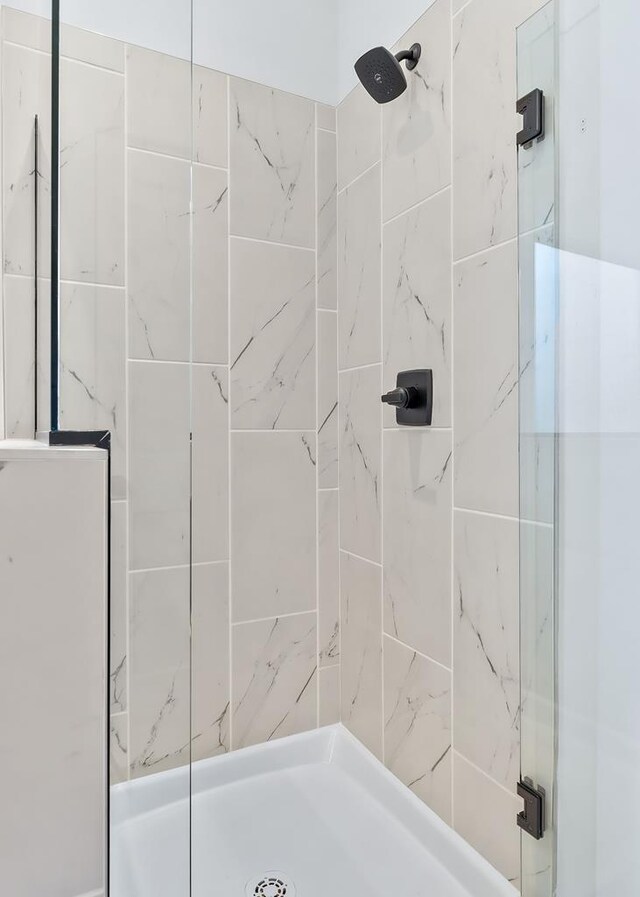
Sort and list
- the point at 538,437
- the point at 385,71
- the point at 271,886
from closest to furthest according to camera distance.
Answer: the point at 538,437, the point at 271,886, the point at 385,71

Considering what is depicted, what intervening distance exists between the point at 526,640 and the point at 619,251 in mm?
568

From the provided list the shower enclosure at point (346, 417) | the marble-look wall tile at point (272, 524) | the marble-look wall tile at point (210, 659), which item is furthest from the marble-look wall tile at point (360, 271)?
the marble-look wall tile at point (210, 659)

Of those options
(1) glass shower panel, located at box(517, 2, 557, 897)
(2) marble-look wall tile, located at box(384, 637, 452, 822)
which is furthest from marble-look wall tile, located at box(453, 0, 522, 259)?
(2) marble-look wall tile, located at box(384, 637, 452, 822)

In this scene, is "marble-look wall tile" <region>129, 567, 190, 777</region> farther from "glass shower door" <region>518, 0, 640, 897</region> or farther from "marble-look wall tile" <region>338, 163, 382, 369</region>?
"marble-look wall tile" <region>338, 163, 382, 369</region>

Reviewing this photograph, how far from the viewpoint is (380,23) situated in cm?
135

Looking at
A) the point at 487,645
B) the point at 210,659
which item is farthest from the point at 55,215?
the point at 210,659

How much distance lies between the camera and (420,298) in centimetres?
121

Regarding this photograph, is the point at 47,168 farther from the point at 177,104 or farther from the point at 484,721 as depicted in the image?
the point at 484,721

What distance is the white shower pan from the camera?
1038 millimetres

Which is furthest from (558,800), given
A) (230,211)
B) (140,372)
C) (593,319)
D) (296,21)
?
(296,21)

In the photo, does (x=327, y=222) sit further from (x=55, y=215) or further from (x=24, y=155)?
(x=55, y=215)

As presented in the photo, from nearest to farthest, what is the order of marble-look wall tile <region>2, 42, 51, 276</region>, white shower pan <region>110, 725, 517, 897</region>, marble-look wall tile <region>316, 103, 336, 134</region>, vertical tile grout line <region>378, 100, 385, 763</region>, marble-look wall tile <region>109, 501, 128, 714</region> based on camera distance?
marble-look wall tile <region>109, 501, 128, 714</region> → marble-look wall tile <region>2, 42, 51, 276</region> → white shower pan <region>110, 725, 517, 897</region> → vertical tile grout line <region>378, 100, 385, 763</region> → marble-look wall tile <region>316, 103, 336, 134</region>

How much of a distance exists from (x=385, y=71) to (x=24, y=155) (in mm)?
746

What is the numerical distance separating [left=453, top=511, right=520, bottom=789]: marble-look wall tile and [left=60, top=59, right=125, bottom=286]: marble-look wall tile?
0.75 metres
